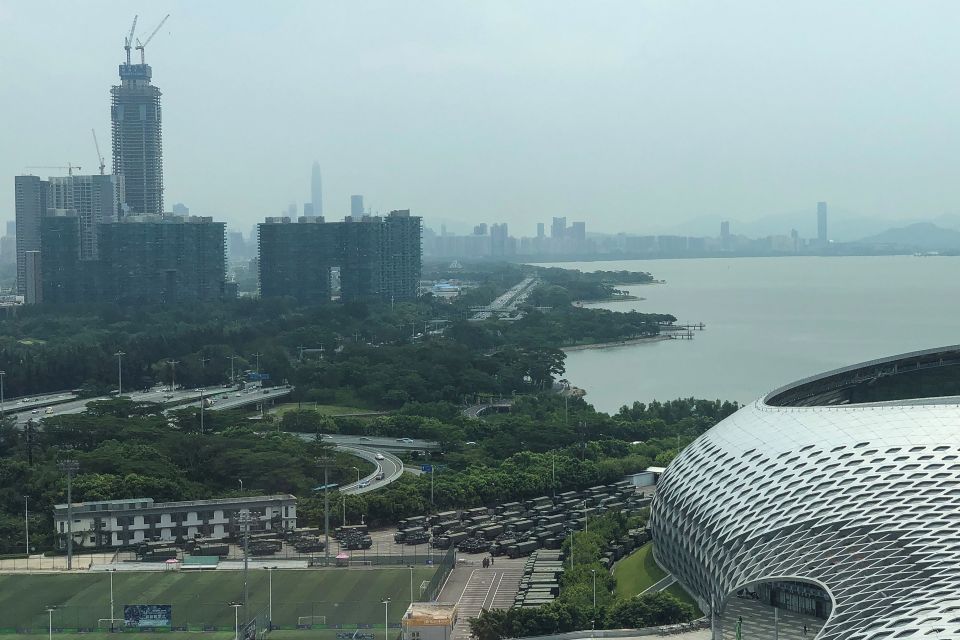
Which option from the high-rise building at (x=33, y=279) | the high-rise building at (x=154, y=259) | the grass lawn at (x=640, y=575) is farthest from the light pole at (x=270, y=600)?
the high-rise building at (x=33, y=279)

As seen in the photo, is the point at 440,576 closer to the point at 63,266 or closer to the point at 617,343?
the point at 617,343

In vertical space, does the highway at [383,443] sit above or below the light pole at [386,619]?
below

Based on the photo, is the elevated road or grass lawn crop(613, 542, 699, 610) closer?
grass lawn crop(613, 542, 699, 610)

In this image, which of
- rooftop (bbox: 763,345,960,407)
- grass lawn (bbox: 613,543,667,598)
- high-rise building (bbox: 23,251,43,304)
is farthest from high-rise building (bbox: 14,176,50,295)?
grass lawn (bbox: 613,543,667,598)

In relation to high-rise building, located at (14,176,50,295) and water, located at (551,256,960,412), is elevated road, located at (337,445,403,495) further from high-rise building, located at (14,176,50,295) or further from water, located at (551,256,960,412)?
high-rise building, located at (14,176,50,295)

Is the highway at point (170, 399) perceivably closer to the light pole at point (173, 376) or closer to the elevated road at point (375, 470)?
the light pole at point (173, 376)

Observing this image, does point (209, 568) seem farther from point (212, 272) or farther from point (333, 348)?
point (212, 272)

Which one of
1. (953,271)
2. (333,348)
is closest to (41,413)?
(333,348)
